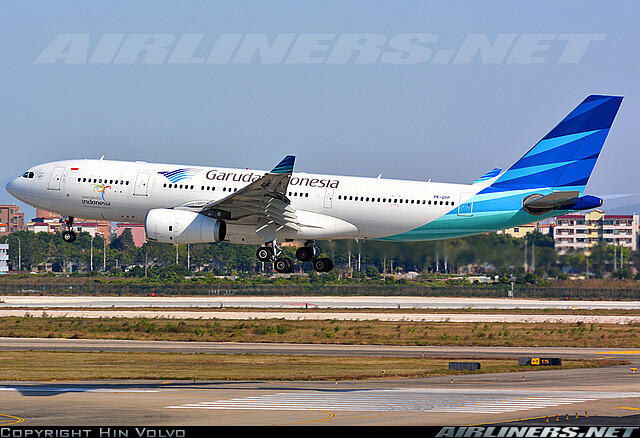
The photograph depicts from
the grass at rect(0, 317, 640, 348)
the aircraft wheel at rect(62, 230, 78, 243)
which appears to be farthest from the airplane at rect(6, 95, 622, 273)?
the grass at rect(0, 317, 640, 348)

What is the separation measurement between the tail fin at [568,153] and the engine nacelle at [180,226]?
1572cm

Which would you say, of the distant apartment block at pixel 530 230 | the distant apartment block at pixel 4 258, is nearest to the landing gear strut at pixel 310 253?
the distant apartment block at pixel 530 230

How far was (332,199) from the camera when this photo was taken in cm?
5541

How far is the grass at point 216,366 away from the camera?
47156 millimetres

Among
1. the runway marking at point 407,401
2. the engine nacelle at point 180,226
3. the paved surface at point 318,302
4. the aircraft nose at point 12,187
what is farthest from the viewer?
the paved surface at point 318,302

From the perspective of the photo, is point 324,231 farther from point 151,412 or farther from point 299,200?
point 151,412

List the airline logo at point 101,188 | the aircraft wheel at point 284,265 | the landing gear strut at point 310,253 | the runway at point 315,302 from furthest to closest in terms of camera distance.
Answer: the runway at point 315,302 < the landing gear strut at point 310,253 < the airline logo at point 101,188 < the aircraft wheel at point 284,265

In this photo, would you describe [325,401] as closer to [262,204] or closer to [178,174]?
[262,204]

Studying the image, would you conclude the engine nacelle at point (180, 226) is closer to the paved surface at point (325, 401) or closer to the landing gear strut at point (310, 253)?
the landing gear strut at point (310, 253)

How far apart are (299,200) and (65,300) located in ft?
180

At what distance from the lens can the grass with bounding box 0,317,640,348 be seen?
218 ft

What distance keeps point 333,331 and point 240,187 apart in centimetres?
1790

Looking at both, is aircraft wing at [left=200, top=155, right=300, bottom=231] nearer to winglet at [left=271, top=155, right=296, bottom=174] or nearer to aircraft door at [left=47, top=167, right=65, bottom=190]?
winglet at [left=271, top=155, right=296, bottom=174]

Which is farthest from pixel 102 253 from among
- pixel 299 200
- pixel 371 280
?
pixel 299 200
